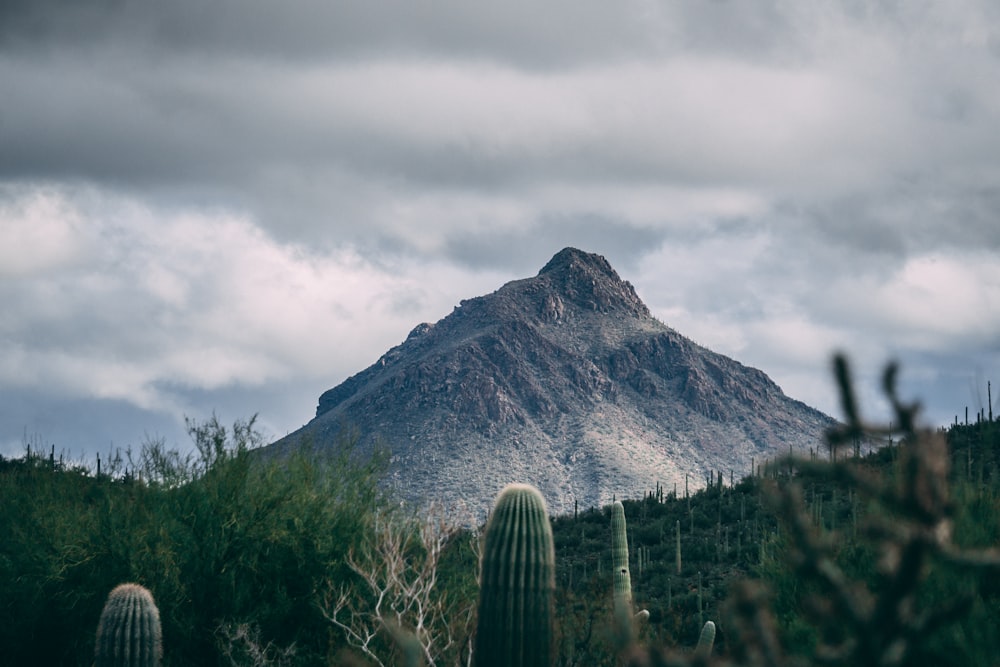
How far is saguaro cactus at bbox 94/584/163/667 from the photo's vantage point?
16.1 meters

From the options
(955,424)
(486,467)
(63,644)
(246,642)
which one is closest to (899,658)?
(246,642)

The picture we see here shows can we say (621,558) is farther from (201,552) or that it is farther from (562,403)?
(562,403)

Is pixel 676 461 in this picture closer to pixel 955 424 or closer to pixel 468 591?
pixel 955 424

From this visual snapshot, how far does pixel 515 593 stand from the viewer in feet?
44.2

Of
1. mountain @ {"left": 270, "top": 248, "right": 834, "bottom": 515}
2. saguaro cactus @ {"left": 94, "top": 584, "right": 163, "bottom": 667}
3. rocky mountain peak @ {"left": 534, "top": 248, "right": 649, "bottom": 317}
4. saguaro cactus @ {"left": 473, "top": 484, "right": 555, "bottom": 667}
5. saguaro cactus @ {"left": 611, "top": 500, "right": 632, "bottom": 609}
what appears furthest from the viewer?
rocky mountain peak @ {"left": 534, "top": 248, "right": 649, "bottom": 317}

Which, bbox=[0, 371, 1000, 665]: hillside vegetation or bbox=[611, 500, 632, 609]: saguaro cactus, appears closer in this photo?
bbox=[0, 371, 1000, 665]: hillside vegetation

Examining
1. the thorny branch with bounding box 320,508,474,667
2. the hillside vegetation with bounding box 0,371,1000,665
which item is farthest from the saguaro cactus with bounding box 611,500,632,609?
the thorny branch with bounding box 320,508,474,667

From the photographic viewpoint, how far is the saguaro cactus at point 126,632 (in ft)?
52.7

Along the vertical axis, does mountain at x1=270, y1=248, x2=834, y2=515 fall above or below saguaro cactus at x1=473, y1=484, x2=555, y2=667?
above

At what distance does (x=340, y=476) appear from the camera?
23.5 metres

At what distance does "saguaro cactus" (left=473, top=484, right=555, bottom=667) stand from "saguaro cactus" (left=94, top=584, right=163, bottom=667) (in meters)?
5.56

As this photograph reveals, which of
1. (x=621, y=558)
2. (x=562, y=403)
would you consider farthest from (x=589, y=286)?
(x=621, y=558)

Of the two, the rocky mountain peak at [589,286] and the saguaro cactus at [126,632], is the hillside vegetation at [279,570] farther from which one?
the rocky mountain peak at [589,286]

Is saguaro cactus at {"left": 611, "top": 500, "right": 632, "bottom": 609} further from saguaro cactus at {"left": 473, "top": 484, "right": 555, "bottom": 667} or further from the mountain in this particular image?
the mountain
